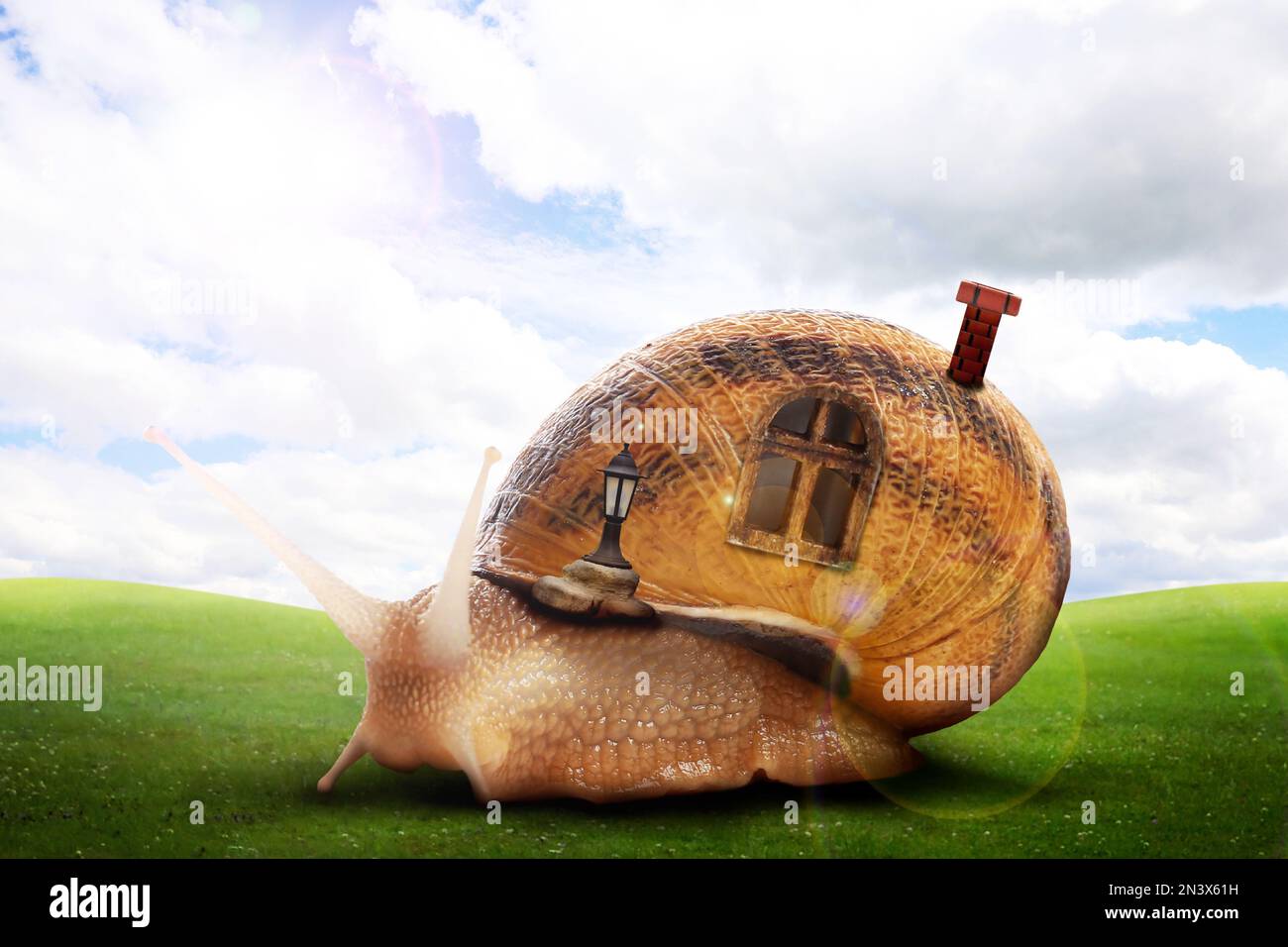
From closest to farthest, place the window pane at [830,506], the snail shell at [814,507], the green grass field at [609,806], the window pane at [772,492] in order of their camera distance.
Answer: the green grass field at [609,806] → the snail shell at [814,507] → the window pane at [772,492] → the window pane at [830,506]

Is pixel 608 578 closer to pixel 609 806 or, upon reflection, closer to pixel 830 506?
pixel 609 806

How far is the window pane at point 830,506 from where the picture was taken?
774 centimetres

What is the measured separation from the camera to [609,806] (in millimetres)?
7273

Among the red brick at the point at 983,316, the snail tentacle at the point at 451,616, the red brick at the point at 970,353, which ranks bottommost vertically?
the snail tentacle at the point at 451,616

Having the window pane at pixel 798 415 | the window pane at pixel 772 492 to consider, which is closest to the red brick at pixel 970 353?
the window pane at pixel 798 415

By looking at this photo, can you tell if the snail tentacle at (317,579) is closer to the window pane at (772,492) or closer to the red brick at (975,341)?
the window pane at (772,492)

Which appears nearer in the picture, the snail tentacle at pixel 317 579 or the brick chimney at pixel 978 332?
the snail tentacle at pixel 317 579

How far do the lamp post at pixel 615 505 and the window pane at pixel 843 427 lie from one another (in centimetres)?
159

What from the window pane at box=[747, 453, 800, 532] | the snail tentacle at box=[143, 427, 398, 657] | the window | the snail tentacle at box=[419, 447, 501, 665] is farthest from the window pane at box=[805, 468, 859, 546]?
the snail tentacle at box=[143, 427, 398, 657]

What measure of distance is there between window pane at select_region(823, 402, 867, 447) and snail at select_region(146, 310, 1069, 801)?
0.02 m

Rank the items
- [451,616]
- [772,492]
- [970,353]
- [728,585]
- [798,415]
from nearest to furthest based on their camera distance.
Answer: [451,616] < [728,585] < [772,492] < [798,415] < [970,353]

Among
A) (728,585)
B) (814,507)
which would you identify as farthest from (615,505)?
(814,507)

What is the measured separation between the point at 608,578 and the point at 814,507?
1.69m

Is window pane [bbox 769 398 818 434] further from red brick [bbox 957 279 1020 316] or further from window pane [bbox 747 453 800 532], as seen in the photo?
red brick [bbox 957 279 1020 316]
